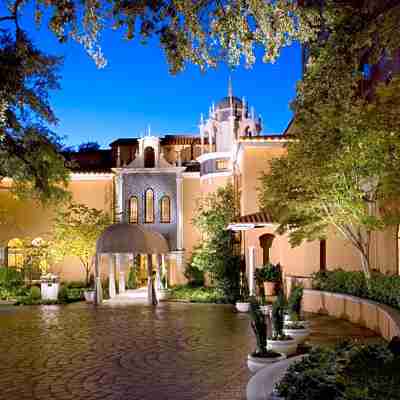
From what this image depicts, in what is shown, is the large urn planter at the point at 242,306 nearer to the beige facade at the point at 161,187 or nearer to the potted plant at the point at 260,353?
the beige facade at the point at 161,187

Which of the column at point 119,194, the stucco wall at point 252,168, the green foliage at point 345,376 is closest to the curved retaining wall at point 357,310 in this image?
the green foliage at point 345,376

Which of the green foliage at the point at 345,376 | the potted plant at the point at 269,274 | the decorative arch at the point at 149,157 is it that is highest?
the decorative arch at the point at 149,157

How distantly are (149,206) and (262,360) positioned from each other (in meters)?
29.3

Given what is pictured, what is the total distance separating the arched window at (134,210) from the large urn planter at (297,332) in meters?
25.7

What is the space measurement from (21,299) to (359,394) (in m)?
25.0

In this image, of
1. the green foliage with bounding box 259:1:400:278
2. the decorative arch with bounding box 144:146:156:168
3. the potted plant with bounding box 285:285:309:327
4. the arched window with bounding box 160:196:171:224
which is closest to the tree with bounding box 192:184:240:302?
the green foliage with bounding box 259:1:400:278

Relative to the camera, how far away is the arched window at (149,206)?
39.1 metres

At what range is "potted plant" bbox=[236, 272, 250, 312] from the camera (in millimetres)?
23266

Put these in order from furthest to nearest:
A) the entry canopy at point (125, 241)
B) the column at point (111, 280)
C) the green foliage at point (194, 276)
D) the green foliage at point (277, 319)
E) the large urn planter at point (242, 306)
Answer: the green foliage at point (194, 276), the column at point (111, 280), the entry canopy at point (125, 241), the large urn planter at point (242, 306), the green foliage at point (277, 319)

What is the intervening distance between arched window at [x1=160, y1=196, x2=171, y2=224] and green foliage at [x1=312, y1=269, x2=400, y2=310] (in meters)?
16.6

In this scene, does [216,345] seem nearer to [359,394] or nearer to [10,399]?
[10,399]

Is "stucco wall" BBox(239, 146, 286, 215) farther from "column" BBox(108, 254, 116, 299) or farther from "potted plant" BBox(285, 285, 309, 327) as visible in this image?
"potted plant" BBox(285, 285, 309, 327)

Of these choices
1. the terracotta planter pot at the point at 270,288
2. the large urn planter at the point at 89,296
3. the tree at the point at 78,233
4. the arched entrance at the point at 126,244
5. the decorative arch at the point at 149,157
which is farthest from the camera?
the decorative arch at the point at 149,157

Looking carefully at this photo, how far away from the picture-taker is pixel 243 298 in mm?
24375
